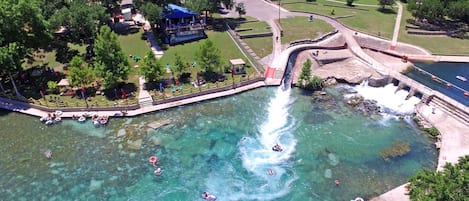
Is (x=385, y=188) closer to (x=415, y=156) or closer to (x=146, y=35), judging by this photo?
(x=415, y=156)

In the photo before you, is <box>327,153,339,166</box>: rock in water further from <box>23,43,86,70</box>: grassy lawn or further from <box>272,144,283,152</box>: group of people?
<box>23,43,86,70</box>: grassy lawn

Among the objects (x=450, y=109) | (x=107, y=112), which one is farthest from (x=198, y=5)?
(x=450, y=109)

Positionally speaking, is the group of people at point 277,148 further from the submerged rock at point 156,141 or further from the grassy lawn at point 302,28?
the grassy lawn at point 302,28

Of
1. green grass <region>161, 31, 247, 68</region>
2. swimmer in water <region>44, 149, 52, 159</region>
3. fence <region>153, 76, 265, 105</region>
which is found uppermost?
green grass <region>161, 31, 247, 68</region>

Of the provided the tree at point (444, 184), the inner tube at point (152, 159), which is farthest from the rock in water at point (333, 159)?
the inner tube at point (152, 159)

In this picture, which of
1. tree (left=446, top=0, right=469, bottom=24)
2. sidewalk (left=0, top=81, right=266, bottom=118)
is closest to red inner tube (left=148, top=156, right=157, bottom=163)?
sidewalk (left=0, top=81, right=266, bottom=118)

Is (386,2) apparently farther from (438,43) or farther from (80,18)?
(80,18)

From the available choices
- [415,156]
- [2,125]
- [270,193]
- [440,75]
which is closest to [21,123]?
[2,125]
